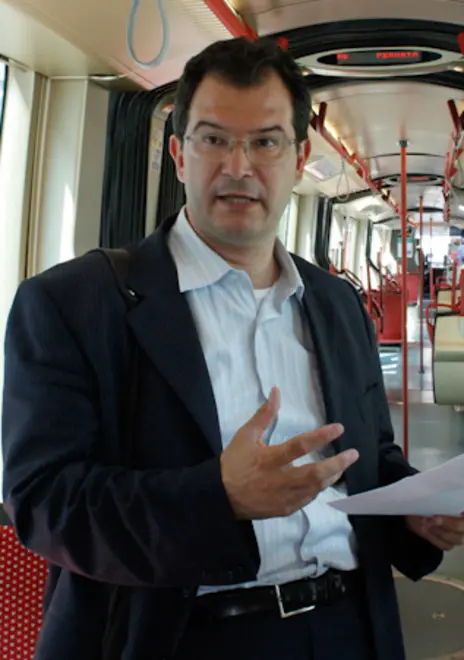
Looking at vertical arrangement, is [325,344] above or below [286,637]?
above

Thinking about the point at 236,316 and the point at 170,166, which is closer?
the point at 236,316

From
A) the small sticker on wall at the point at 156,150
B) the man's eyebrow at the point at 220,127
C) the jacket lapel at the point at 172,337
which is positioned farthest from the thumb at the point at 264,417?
the small sticker on wall at the point at 156,150

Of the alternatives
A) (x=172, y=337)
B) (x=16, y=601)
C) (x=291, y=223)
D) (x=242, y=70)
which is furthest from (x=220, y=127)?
(x=291, y=223)

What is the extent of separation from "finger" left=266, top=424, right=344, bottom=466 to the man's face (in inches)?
24.5

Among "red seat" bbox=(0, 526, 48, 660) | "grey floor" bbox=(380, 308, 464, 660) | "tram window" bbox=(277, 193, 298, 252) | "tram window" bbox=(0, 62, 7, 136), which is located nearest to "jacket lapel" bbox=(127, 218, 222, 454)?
"red seat" bbox=(0, 526, 48, 660)

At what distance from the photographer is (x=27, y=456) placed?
43.1 inches

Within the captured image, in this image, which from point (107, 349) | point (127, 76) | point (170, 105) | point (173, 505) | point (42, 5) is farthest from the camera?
point (170, 105)

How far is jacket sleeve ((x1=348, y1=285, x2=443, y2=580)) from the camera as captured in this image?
151 cm

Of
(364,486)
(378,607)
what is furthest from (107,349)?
(378,607)

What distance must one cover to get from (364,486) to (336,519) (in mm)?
116

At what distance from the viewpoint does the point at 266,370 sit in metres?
1.37

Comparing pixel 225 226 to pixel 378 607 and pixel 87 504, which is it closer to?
pixel 87 504

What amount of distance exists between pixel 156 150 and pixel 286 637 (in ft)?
9.95

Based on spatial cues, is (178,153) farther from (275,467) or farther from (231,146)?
(275,467)
